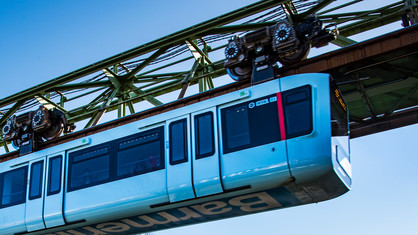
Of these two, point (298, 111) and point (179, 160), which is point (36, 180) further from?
point (298, 111)

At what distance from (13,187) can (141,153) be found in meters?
4.29

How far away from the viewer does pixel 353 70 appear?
11.0 meters

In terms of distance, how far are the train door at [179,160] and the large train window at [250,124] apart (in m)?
0.87

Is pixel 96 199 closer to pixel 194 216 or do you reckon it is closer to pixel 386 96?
pixel 194 216

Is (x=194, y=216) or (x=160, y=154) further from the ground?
(x=160, y=154)

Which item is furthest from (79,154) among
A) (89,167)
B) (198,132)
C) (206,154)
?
(206,154)

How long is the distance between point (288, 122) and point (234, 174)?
142 centimetres

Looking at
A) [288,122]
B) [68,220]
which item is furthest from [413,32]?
[68,220]

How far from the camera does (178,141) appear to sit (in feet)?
36.0

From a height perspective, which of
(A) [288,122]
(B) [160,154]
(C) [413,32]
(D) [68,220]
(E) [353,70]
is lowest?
(D) [68,220]

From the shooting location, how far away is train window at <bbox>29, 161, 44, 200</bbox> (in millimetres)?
13070

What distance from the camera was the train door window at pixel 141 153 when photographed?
11238mm

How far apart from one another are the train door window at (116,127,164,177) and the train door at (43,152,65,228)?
183cm

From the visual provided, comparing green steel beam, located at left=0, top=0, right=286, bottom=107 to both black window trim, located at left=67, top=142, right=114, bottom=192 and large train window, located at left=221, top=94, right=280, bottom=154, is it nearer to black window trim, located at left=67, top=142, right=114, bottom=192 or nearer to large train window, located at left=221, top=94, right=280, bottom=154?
large train window, located at left=221, top=94, right=280, bottom=154
